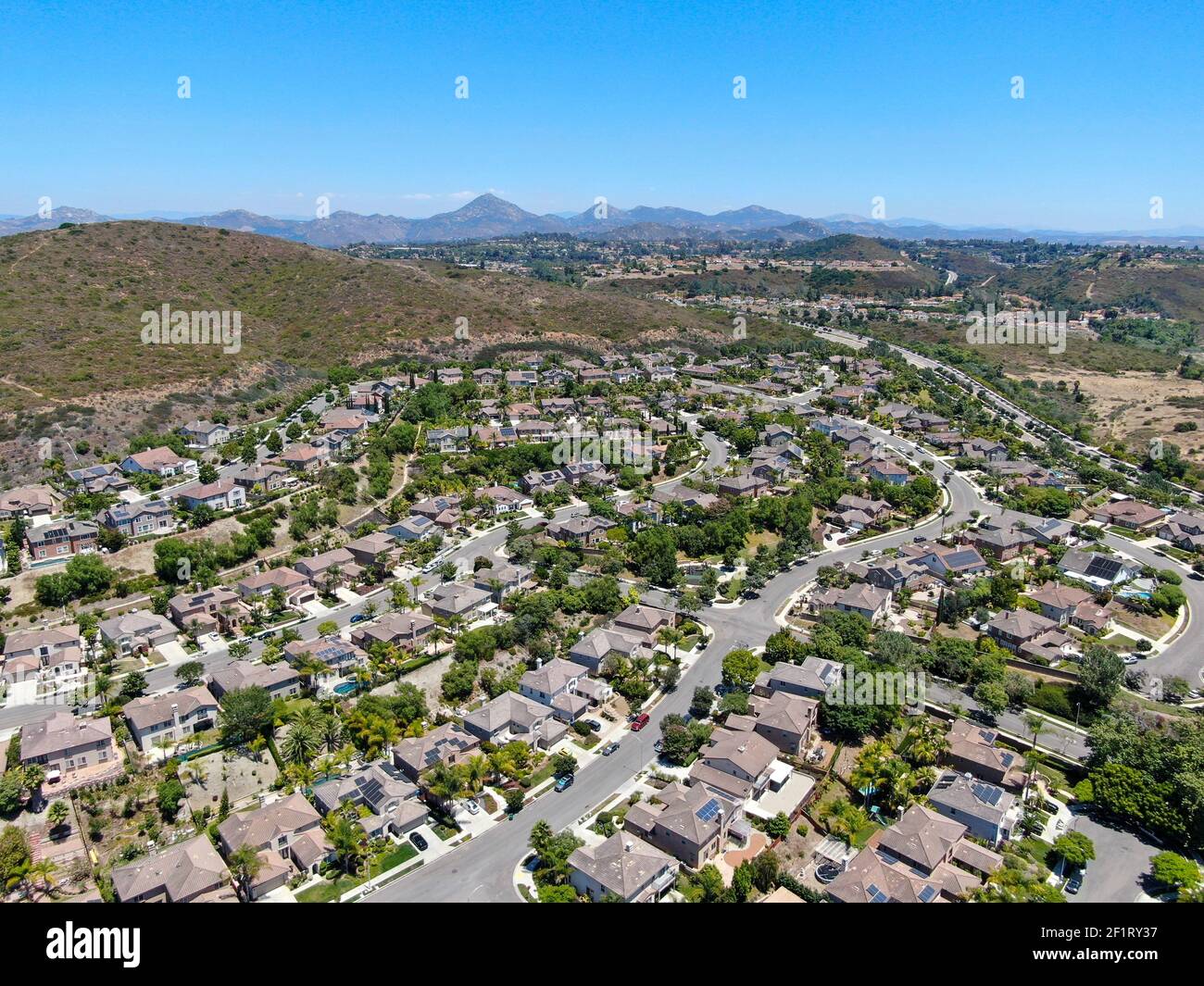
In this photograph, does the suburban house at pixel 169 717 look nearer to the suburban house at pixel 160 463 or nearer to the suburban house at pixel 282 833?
the suburban house at pixel 282 833

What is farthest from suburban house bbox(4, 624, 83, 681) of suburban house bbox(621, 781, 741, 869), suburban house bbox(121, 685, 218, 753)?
suburban house bbox(621, 781, 741, 869)

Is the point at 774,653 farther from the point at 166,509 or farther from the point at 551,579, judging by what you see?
the point at 166,509

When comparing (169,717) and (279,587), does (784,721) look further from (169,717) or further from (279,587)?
(279,587)

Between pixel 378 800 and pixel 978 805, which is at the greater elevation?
pixel 378 800

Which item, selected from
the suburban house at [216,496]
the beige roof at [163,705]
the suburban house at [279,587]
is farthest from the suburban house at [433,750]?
the suburban house at [216,496]

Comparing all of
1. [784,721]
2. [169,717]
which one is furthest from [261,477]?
[784,721]

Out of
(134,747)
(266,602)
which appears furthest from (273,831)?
(266,602)
